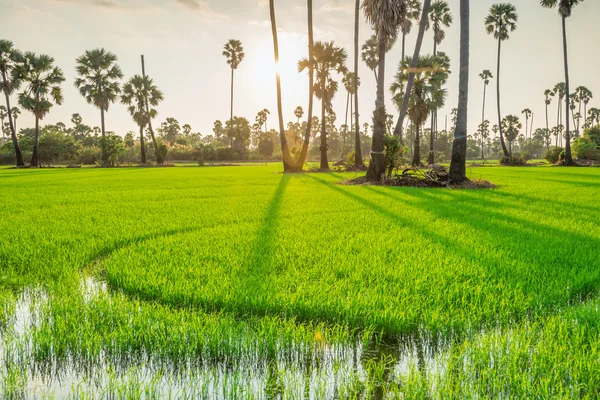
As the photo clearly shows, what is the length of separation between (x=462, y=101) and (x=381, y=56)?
5131mm

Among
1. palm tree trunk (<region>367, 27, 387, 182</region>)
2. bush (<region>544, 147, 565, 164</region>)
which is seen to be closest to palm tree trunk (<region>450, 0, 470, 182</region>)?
palm tree trunk (<region>367, 27, 387, 182</region>)

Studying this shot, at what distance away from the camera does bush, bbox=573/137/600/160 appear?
48.3m

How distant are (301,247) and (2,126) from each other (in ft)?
554

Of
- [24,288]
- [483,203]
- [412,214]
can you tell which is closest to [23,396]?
[24,288]

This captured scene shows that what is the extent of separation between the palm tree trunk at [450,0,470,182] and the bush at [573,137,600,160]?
1764 inches

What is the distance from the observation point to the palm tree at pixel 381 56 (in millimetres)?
18438

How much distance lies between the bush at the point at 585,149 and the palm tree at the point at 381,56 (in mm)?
44497

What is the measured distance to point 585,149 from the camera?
48719 mm

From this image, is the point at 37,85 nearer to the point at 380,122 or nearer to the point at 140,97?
the point at 140,97

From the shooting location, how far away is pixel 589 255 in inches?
205

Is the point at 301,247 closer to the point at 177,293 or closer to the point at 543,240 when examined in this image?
the point at 177,293

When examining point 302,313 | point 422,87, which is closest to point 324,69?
point 422,87

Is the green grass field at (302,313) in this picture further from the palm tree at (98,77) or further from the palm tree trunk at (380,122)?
the palm tree at (98,77)

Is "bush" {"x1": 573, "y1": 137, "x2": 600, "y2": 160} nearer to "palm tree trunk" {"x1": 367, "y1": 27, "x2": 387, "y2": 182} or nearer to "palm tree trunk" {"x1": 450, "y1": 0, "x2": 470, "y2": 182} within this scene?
"palm tree trunk" {"x1": 450, "y1": 0, "x2": 470, "y2": 182}
